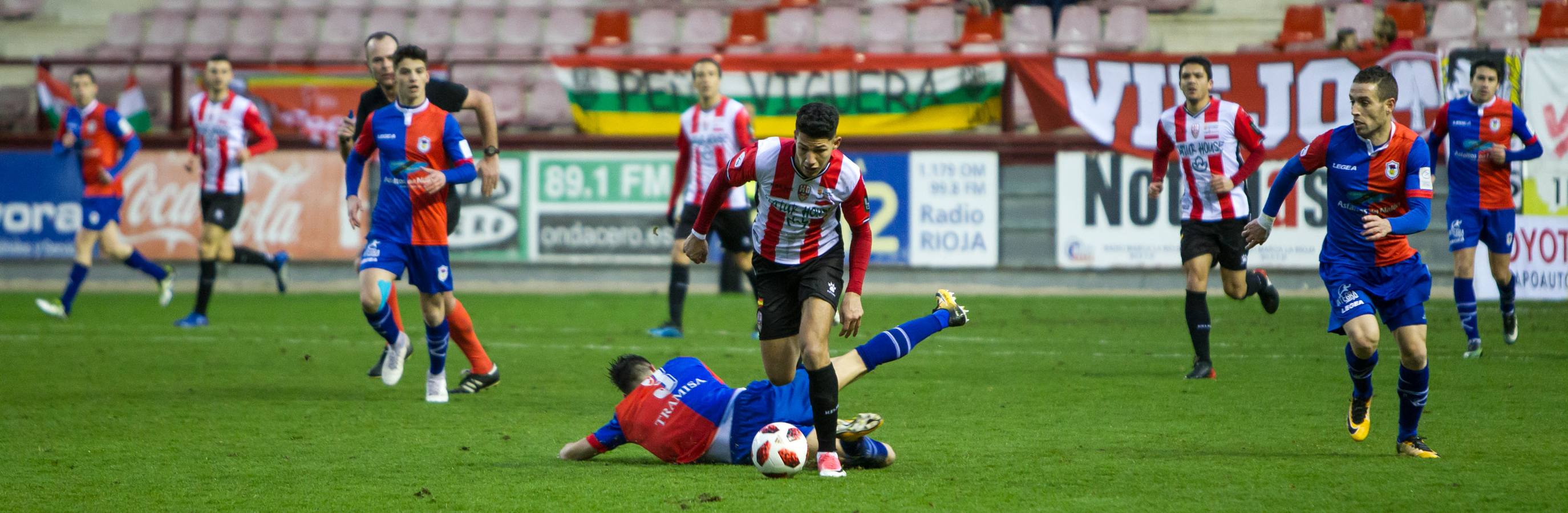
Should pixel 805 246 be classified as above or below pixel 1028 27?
below

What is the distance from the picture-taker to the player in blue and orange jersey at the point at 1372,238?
6027 mm

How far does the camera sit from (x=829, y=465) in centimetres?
566

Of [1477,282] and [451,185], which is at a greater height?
[451,185]

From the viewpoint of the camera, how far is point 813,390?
5703 millimetres

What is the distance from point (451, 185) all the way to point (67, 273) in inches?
404

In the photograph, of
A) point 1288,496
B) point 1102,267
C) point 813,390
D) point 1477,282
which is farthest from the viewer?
point 1102,267

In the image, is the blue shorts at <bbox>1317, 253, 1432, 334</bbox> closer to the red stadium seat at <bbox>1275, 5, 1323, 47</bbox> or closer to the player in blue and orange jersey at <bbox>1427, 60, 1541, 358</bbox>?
the player in blue and orange jersey at <bbox>1427, 60, 1541, 358</bbox>

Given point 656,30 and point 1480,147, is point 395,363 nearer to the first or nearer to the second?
point 1480,147

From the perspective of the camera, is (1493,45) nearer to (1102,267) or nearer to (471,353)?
(1102,267)

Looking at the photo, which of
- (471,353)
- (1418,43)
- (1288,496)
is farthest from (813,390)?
(1418,43)

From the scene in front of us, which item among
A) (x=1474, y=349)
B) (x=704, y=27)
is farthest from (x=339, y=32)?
(x=1474, y=349)

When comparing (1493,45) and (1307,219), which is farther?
(1493,45)

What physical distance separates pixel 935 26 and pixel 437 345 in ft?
37.9

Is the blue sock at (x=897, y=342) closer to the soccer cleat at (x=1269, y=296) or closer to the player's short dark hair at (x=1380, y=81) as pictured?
the player's short dark hair at (x=1380, y=81)
